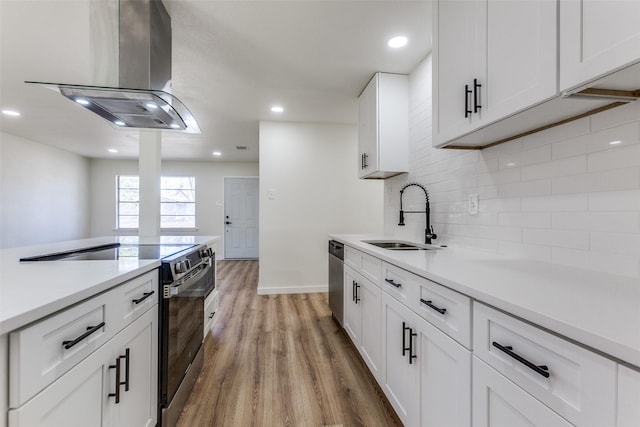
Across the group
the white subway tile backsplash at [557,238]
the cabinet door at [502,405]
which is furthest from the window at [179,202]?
the cabinet door at [502,405]

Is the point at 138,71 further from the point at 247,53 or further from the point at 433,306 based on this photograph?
the point at 433,306

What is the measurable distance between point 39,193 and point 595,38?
7.84m

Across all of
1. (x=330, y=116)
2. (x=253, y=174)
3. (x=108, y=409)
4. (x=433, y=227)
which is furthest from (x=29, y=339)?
(x=253, y=174)

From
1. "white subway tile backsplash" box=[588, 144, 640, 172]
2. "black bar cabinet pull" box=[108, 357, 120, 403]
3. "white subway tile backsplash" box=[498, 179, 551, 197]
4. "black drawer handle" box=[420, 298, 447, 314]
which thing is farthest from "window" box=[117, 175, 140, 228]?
"white subway tile backsplash" box=[588, 144, 640, 172]

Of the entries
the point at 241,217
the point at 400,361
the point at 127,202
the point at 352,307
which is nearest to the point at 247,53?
the point at 352,307

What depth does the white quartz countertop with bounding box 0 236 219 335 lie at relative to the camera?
670mm

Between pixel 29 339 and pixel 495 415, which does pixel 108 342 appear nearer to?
pixel 29 339

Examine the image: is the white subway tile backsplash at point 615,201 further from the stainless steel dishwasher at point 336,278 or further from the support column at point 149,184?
the support column at point 149,184

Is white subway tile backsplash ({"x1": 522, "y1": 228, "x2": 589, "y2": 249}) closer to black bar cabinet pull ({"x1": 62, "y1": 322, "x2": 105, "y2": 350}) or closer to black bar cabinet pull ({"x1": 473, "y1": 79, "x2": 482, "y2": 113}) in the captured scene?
black bar cabinet pull ({"x1": 473, "y1": 79, "x2": 482, "y2": 113})

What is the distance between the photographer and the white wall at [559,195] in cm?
98

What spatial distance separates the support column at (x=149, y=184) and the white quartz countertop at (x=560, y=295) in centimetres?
253

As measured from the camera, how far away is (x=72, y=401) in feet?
2.67

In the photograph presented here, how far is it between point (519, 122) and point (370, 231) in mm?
3151

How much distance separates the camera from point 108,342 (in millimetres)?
996
